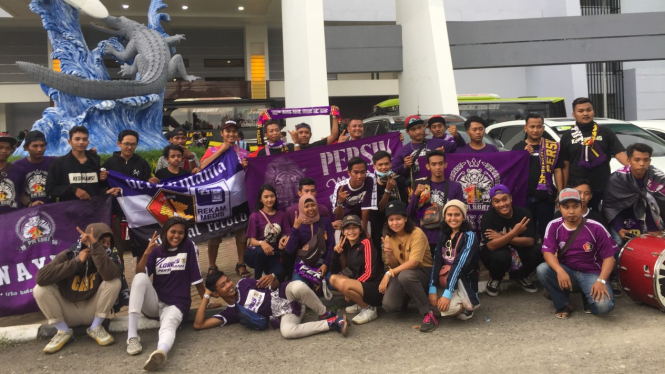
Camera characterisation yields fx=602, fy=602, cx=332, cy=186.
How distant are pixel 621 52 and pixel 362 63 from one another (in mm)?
9069

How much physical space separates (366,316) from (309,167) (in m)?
2.32

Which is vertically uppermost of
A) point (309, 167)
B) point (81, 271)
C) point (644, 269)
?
point (309, 167)

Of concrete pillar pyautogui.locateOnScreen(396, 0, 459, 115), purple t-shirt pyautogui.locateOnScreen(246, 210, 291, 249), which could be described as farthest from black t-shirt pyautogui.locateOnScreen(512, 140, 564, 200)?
concrete pillar pyautogui.locateOnScreen(396, 0, 459, 115)

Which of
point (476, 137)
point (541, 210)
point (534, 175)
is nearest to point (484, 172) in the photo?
point (476, 137)

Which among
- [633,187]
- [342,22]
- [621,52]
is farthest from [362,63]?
[633,187]

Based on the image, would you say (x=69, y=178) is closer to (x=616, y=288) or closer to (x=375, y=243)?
(x=375, y=243)

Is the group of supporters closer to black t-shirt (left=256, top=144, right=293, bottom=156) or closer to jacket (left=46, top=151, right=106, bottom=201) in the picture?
jacket (left=46, top=151, right=106, bottom=201)

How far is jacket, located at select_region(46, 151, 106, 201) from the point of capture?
6.20 meters

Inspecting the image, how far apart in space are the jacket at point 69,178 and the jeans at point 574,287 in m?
4.68

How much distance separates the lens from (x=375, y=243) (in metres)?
6.81

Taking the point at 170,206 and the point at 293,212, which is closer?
the point at 293,212

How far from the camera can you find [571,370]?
14.5 ft

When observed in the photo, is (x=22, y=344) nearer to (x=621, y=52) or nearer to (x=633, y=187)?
(x=633, y=187)

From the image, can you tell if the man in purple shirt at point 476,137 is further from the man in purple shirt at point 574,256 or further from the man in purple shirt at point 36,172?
the man in purple shirt at point 36,172
